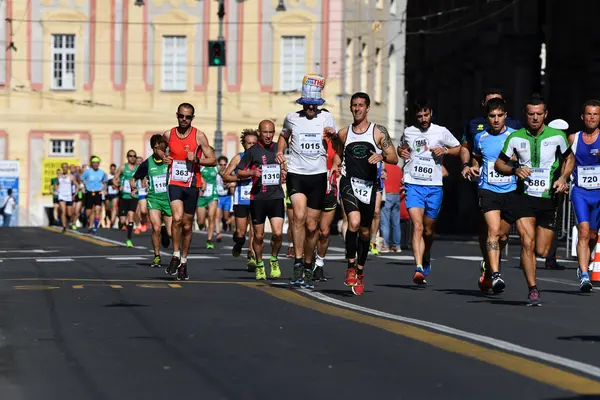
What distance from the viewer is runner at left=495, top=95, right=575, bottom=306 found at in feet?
Answer: 47.3

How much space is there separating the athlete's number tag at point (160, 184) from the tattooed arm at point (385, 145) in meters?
6.52

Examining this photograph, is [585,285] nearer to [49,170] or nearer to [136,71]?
[49,170]

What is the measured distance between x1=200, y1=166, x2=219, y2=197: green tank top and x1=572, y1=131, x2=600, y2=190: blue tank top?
42.2ft

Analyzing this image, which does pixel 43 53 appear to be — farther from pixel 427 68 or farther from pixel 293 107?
pixel 427 68

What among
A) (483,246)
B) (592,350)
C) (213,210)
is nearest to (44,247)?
(213,210)

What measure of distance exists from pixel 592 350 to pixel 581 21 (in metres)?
40.5

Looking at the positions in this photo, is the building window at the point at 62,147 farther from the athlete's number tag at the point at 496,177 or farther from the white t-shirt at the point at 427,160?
the athlete's number tag at the point at 496,177

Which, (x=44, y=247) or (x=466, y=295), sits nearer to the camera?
(x=466, y=295)

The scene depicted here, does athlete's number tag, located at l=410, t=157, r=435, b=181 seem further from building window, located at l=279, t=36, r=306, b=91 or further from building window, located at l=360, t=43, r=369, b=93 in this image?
building window, located at l=360, t=43, r=369, b=93

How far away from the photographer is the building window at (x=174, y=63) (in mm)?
59438

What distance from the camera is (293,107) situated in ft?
194

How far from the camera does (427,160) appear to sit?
1755 cm

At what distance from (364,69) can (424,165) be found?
144ft

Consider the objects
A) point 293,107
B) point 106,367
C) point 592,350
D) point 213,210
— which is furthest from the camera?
point 293,107
